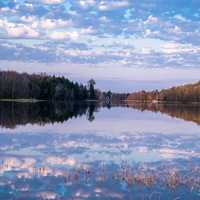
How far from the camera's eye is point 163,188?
15.3m

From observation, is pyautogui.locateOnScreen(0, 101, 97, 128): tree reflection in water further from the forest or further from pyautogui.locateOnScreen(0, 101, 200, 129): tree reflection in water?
the forest

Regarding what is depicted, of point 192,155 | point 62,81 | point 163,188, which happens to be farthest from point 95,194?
point 62,81

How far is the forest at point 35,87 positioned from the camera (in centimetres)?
14725

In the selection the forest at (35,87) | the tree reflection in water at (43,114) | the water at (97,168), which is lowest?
the water at (97,168)

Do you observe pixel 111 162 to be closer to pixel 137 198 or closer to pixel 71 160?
pixel 71 160

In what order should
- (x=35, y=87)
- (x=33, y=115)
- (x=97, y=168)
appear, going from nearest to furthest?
(x=97, y=168) < (x=33, y=115) < (x=35, y=87)

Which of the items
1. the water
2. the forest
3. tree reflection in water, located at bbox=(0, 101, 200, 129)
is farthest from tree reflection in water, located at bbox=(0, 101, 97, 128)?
the forest

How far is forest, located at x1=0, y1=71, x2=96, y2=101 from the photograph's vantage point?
147 metres

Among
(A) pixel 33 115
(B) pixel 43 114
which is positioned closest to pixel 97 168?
(A) pixel 33 115

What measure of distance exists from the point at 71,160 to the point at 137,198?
761 cm

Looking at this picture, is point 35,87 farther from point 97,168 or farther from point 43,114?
point 97,168

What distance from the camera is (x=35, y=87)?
153 m

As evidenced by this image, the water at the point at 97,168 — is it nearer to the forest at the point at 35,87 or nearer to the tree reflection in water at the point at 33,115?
the tree reflection in water at the point at 33,115

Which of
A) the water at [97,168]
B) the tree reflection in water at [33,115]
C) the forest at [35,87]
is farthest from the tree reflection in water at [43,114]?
the forest at [35,87]
